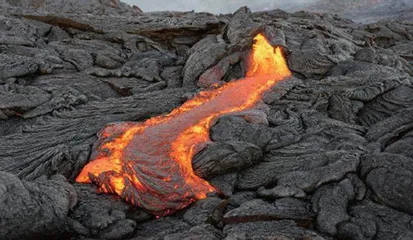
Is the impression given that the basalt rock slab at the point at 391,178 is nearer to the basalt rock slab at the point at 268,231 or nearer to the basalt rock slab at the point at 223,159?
the basalt rock slab at the point at 268,231

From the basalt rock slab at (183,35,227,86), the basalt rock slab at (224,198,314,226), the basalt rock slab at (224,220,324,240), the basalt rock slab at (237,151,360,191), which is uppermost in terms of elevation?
the basalt rock slab at (183,35,227,86)

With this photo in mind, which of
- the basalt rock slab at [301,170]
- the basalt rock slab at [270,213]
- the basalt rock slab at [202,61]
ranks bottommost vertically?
the basalt rock slab at [270,213]

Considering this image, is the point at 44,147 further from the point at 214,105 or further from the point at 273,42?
the point at 273,42

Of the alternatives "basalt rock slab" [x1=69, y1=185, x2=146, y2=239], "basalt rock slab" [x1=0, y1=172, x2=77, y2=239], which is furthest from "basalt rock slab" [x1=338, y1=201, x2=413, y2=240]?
"basalt rock slab" [x1=0, y1=172, x2=77, y2=239]

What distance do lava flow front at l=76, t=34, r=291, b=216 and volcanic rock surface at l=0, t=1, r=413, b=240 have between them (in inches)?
11.3

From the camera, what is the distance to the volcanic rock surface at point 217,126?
7008 millimetres

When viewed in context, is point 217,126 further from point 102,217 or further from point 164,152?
point 102,217

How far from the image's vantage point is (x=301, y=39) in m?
14.9

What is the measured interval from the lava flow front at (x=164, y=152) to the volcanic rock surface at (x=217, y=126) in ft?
0.95

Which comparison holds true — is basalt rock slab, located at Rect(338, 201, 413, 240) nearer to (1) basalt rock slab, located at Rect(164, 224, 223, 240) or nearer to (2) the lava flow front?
(1) basalt rock slab, located at Rect(164, 224, 223, 240)

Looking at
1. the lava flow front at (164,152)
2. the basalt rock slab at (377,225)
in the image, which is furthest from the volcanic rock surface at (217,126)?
the lava flow front at (164,152)

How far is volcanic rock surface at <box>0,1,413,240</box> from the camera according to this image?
7.01 meters

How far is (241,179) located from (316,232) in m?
2.33

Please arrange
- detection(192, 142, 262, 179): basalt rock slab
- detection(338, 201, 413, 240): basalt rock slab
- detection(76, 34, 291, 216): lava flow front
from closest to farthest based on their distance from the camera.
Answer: detection(338, 201, 413, 240): basalt rock slab, detection(76, 34, 291, 216): lava flow front, detection(192, 142, 262, 179): basalt rock slab
